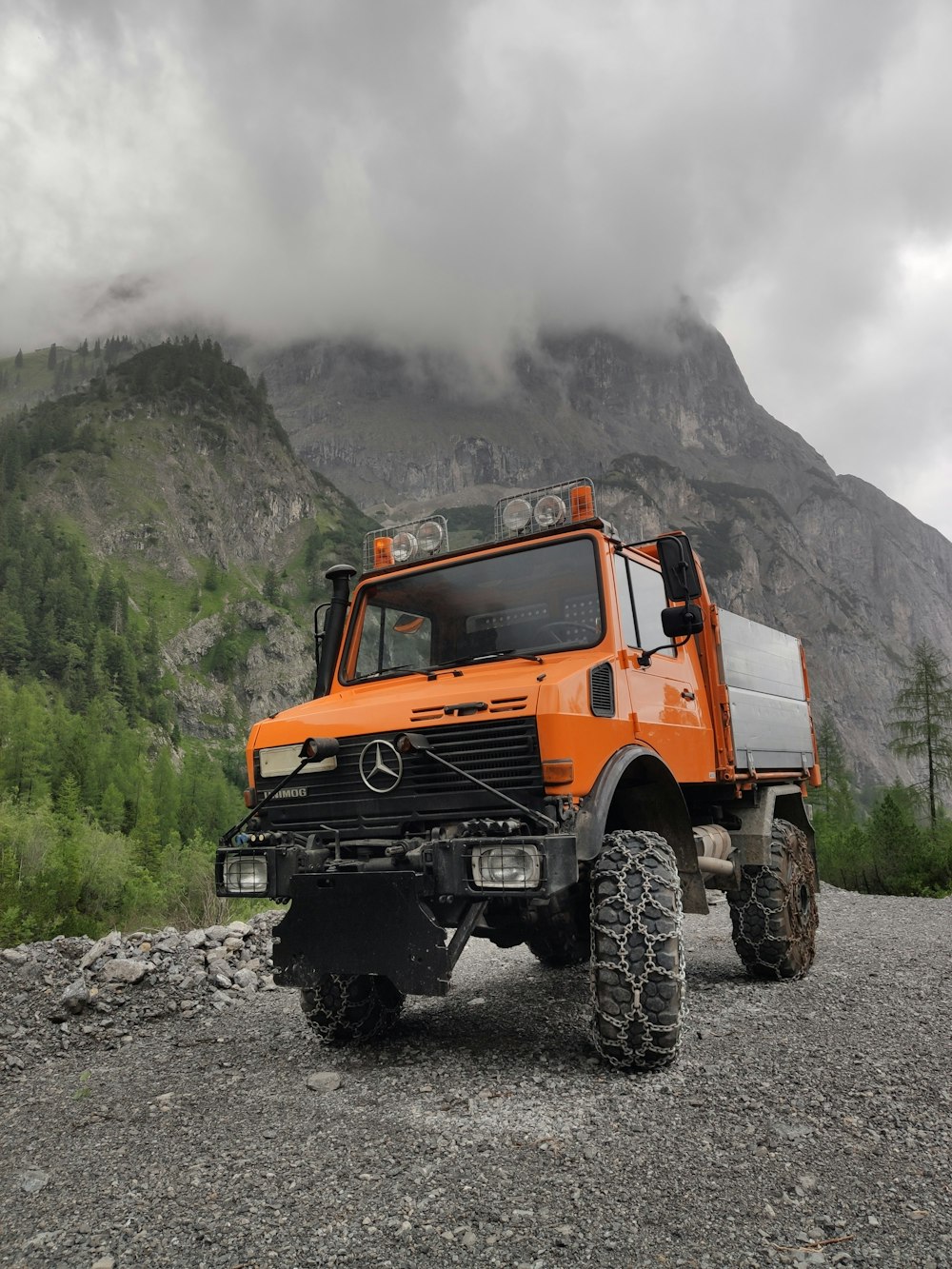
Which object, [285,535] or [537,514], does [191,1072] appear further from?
[285,535]

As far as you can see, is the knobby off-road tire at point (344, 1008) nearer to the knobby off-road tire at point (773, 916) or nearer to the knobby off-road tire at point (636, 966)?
the knobby off-road tire at point (636, 966)

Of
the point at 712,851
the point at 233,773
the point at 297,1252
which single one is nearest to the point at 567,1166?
the point at 297,1252

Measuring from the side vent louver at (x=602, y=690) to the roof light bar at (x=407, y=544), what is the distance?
1776 millimetres

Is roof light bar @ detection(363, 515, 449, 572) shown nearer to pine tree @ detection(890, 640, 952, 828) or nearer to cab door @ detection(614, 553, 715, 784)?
cab door @ detection(614, 553, 715, 784)

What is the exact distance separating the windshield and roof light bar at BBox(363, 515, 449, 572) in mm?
254

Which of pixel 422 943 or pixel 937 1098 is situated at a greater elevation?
pixel 422 943

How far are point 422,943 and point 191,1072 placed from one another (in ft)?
6.47

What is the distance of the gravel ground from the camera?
303 centimetres

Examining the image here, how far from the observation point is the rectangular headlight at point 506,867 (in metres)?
4.32

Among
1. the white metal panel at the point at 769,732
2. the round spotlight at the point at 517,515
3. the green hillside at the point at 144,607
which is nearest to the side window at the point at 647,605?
the round spotlight at the point at 517,515

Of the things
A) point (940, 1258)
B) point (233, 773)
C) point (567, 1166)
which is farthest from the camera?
point (233, 773)

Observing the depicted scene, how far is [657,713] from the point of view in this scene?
582 centimetres

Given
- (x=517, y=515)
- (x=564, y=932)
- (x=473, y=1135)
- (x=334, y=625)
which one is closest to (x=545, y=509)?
(x=517, y=515)

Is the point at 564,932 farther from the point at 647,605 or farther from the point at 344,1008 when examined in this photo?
the point at 647,605
